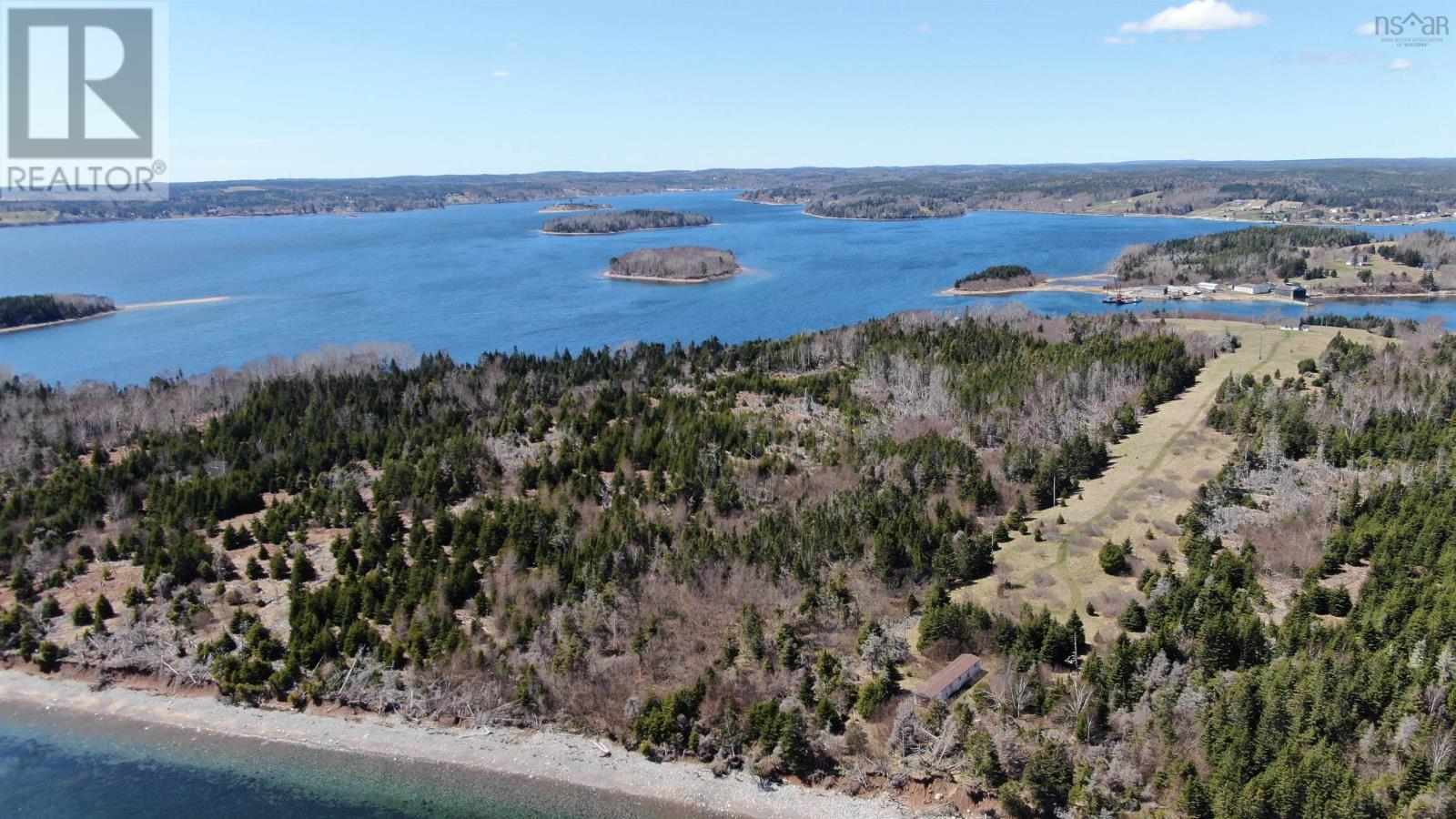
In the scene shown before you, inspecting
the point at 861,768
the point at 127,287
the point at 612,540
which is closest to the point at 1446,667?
the point at 861,768

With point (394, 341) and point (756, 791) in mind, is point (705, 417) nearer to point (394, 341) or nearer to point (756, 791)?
point (756, 791)

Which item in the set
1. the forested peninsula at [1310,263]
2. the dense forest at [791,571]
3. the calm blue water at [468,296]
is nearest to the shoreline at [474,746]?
the dense forest at [791,571]

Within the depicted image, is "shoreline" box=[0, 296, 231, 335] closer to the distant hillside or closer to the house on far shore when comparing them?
the house on far shore

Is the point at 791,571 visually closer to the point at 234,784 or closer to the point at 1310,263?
the point at 234,784

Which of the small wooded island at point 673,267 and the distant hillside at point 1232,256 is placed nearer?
the distant hillside at point 1232,256

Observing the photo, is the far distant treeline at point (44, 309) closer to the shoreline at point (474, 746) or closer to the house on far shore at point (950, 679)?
the shoreline at point (474, 746)

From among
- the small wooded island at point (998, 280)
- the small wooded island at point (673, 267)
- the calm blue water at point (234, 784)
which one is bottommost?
the calm blue water at point (234, 784)
